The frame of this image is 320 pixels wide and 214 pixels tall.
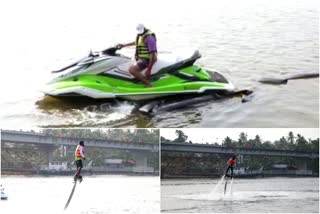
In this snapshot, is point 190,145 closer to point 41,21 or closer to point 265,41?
point 265,41

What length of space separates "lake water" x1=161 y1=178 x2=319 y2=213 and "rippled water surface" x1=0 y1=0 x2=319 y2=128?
20.8 inches

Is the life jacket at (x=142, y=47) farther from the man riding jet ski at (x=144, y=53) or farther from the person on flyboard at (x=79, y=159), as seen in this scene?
the person on flyboard at (x=79, y=159)

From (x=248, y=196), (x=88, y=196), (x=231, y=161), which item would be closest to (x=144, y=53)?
(x=231, y=161)

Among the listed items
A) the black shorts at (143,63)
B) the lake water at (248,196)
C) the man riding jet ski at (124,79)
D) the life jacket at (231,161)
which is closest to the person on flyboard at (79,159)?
the man riding jet ski at (124,79)

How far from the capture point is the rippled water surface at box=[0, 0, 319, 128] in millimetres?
4559

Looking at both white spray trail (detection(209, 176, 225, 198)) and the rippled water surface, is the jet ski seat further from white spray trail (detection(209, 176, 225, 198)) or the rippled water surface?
white spray trail (detection(209, 176, 225, 198))

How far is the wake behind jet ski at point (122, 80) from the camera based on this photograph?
177 inches

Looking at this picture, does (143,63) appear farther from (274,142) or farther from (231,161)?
(274,142)

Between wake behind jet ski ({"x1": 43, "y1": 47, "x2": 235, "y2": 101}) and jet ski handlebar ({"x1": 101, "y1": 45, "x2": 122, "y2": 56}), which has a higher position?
jet ski handlebar ({"x1": 101, "y1": 45, "x2": 122, "y2": 56})

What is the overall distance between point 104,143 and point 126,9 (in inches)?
78.1

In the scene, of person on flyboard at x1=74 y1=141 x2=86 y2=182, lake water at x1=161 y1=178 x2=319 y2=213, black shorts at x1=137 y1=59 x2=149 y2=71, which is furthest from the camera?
black shorts at x1=137 y1=59 x2=149 y2=71

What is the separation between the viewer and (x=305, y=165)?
461cm

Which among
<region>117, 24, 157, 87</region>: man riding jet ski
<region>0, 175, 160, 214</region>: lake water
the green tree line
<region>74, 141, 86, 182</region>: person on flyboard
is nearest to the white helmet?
<region>117, 24, 157, 87</region>: man riding jet ski

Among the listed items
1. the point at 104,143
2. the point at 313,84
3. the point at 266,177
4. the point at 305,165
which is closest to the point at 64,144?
the point at 104,143
